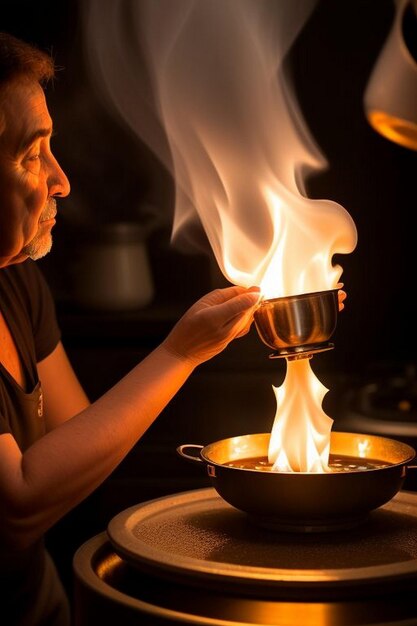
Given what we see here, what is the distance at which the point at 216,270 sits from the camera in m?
2.73

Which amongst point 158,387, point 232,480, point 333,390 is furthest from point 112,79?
point 232,480

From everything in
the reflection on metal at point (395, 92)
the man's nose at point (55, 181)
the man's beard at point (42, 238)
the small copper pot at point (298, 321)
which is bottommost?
the small copper pot at point (298, 321)

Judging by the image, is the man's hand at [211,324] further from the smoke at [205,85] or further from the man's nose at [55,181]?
the smoke at [205,85]

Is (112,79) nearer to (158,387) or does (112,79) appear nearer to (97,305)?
(97,305)

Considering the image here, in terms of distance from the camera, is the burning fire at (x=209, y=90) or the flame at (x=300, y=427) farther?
the burning fire at (x=209, y=90)

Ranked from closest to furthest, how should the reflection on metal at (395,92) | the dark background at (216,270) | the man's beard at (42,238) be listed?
1. the reflection on metal at (395,92)
2. the man's beard at (42,238)
3. the dark background at (216,270)

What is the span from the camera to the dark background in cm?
263

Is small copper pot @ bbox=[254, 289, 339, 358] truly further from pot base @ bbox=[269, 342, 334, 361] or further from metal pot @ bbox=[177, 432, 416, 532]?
metal pot @ bbox=[177, 432, 416, 532]

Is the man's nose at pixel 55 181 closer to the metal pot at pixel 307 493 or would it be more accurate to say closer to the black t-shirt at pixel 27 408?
the black t-shirt at pixel 27 408

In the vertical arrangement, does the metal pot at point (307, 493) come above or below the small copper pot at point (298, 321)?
below

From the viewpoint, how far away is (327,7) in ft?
8.73

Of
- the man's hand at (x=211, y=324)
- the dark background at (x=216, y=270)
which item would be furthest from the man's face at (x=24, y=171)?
the dark background at (x=216, y=270)

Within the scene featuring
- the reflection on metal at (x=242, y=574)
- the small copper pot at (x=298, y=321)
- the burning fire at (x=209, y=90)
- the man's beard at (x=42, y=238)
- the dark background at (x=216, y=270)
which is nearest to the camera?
the reflection on metal at (x=242, y=574)

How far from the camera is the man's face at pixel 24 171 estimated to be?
1.48 m
